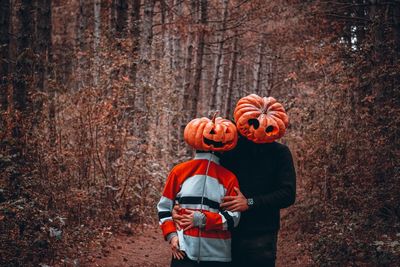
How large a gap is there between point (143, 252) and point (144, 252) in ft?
0.08

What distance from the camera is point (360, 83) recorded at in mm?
9852

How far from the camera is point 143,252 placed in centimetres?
961

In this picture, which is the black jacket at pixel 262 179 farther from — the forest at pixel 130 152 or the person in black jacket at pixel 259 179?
the forest at pixel 130 152

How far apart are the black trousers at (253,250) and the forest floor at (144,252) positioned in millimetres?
3967

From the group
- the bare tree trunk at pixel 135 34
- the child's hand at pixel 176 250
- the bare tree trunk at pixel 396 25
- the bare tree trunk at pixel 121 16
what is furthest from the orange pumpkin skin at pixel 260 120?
the bare tree trunk at pixel 121 16

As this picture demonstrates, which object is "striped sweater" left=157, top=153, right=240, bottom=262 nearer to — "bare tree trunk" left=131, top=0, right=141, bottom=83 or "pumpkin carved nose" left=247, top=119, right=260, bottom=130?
"pumpkin carved nose" left=247, top=119, right=260, bottom=130

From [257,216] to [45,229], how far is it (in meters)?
3.17

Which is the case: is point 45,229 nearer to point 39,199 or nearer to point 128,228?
point 39,199

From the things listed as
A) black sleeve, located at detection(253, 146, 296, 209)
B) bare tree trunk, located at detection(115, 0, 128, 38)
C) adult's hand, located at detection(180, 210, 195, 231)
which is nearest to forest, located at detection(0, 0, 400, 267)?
bare tree trunk, located at detection(115, 0, 128, 38)

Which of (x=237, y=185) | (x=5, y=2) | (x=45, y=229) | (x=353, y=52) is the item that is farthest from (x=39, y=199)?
(x=353, y=52)

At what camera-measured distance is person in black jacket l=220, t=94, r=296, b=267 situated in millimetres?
4160

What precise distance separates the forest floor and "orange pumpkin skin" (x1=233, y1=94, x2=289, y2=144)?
14.2 ft

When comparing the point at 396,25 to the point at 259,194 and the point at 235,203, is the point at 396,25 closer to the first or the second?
the point at 259,194

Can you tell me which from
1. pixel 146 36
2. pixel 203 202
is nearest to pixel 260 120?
pixel 203 202
